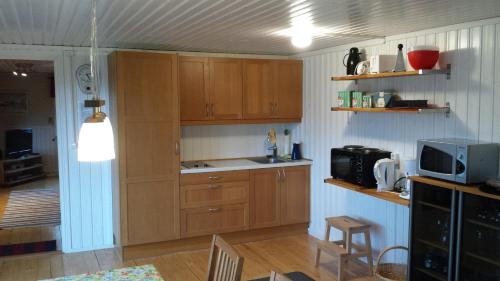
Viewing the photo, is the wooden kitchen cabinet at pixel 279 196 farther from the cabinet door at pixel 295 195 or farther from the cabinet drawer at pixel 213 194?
the cabinet drawer at pixel 213 194

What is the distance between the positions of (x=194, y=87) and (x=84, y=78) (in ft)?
3.73

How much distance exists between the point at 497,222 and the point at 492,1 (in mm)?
1318

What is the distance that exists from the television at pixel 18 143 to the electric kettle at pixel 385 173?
7925mm

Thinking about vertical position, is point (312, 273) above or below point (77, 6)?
below

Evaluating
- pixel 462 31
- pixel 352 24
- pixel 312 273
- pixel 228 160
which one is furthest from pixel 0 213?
pixel 462 31

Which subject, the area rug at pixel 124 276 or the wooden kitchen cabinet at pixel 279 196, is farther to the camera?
the wooden kitchen cabinet at pixel 279 196

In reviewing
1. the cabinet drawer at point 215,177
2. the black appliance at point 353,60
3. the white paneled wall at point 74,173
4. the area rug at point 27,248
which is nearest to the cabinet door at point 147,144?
the cabinet drawer at point 215,177

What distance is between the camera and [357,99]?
3.96 metres

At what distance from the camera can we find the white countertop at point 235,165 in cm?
463

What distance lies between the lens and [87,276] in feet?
7.00

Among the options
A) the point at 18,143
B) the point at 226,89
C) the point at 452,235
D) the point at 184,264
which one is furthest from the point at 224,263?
the point at 18,143

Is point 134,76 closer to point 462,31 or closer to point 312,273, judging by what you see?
point 312,273

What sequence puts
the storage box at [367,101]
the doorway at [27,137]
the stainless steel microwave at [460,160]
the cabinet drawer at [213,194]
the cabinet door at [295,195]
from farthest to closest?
1. the doorway at [27,137]
2. the cabinet door at [295,195]
3. the cabinet drawer at [213,194]
4. the storage box at [367,101]
5. the stainless steel microwave at [460,160]

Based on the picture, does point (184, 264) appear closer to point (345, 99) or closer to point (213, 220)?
point (213, 220)
